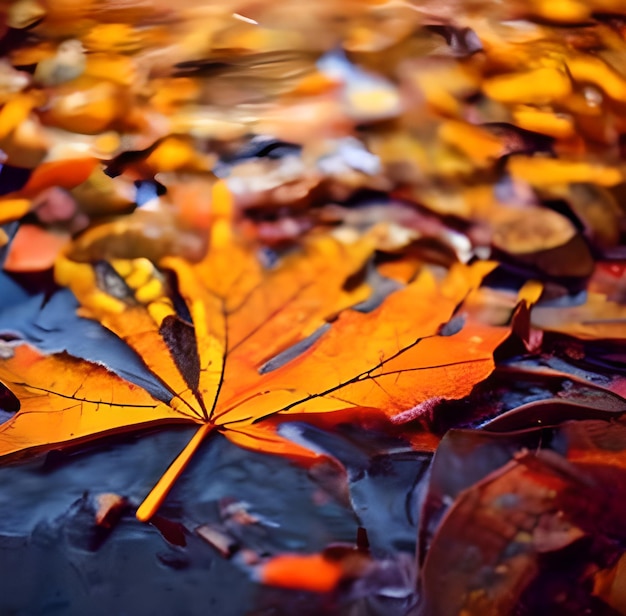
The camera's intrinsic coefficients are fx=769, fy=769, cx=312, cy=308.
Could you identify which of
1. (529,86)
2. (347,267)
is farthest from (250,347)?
(529,86)

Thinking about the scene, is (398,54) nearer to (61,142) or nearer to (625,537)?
(61,142)

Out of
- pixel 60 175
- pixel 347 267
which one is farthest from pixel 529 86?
pixel 60 175

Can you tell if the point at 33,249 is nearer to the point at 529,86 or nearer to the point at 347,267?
the point at 347,267

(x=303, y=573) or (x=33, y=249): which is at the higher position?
(x=33, y=249)

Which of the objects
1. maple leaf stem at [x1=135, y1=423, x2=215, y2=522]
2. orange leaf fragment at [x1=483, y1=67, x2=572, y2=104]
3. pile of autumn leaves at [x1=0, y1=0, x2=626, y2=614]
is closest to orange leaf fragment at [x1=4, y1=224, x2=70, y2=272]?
pile of autumn leaves at [x1=0, y1=0, x2=626, y2=614]

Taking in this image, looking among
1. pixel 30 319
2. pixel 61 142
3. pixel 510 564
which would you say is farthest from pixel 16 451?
pixel 510 564

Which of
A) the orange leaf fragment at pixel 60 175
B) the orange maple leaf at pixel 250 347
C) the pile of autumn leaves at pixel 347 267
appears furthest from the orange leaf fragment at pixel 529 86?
the orange leaf fragment at pixel 60 175

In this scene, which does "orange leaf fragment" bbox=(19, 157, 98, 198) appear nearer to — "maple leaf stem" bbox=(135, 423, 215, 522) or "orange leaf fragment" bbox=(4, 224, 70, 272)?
"orange leaf fragment" bbox=(4, 224, 70, 272)
